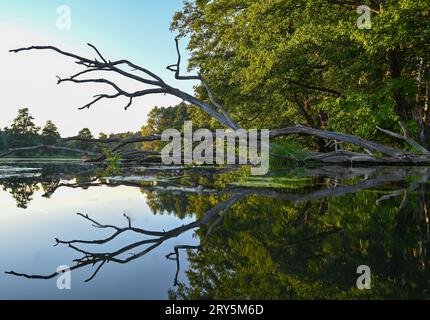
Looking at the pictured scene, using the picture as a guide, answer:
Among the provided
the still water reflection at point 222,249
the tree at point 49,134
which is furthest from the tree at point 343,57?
the tree at point 49,134

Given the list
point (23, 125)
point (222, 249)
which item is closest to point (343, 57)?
point (222, 249)

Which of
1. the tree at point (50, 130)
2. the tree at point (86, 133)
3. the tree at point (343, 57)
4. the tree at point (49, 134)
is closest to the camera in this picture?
the tree at point (343, 57)

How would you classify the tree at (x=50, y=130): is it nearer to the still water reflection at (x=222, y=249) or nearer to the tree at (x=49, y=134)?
the tree at (x=49, y=134)

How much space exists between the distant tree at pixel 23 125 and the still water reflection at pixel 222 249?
59977 mm

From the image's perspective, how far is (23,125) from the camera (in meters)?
54.1

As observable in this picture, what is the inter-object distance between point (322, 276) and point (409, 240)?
63 cm

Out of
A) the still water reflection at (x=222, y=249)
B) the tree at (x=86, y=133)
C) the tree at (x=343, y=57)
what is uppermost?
the tree at (x=86, y=133)

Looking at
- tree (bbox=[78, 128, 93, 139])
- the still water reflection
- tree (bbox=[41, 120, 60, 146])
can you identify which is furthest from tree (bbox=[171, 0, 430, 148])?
tree (bbox=[78, 128, 93, 139])

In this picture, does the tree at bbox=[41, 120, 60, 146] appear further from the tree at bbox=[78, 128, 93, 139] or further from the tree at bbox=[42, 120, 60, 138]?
the tree at bbox=[78, 128, 93, 139]

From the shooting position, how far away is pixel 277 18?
9742mm

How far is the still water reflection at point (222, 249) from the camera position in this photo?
3.44ft
